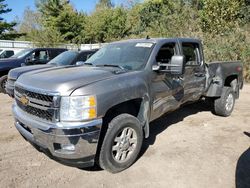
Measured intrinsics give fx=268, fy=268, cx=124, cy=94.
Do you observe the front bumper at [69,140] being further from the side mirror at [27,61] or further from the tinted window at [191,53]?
the side mirror at [27,61]

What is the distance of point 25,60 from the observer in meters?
10.6

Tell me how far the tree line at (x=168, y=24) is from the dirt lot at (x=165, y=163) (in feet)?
26.2

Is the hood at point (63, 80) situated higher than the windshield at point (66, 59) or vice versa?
the hood at point (63, 80)

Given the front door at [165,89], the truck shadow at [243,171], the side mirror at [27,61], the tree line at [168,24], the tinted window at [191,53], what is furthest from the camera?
the tree line at [168,24]

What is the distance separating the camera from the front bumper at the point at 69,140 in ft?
10.5

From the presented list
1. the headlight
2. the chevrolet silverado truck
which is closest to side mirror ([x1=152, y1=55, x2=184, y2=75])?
the chevrolet silverado truck

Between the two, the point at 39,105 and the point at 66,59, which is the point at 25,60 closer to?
the point at 66,59

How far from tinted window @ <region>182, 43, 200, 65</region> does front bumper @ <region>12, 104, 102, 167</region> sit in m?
2.93

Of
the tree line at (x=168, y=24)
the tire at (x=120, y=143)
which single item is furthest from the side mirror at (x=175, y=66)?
the tree line at (x=168, y=24)

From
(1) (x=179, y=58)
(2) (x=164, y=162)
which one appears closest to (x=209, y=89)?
(1) (x=179, y=58)

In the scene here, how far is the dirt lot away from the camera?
142 inches

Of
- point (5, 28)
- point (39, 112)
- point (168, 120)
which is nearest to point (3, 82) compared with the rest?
point (168, 120)

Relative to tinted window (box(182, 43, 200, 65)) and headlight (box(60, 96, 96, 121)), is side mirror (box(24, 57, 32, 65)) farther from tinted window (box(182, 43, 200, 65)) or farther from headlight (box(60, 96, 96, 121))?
headlight (box(60, 96, 96, 121))

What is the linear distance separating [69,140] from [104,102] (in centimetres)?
63
